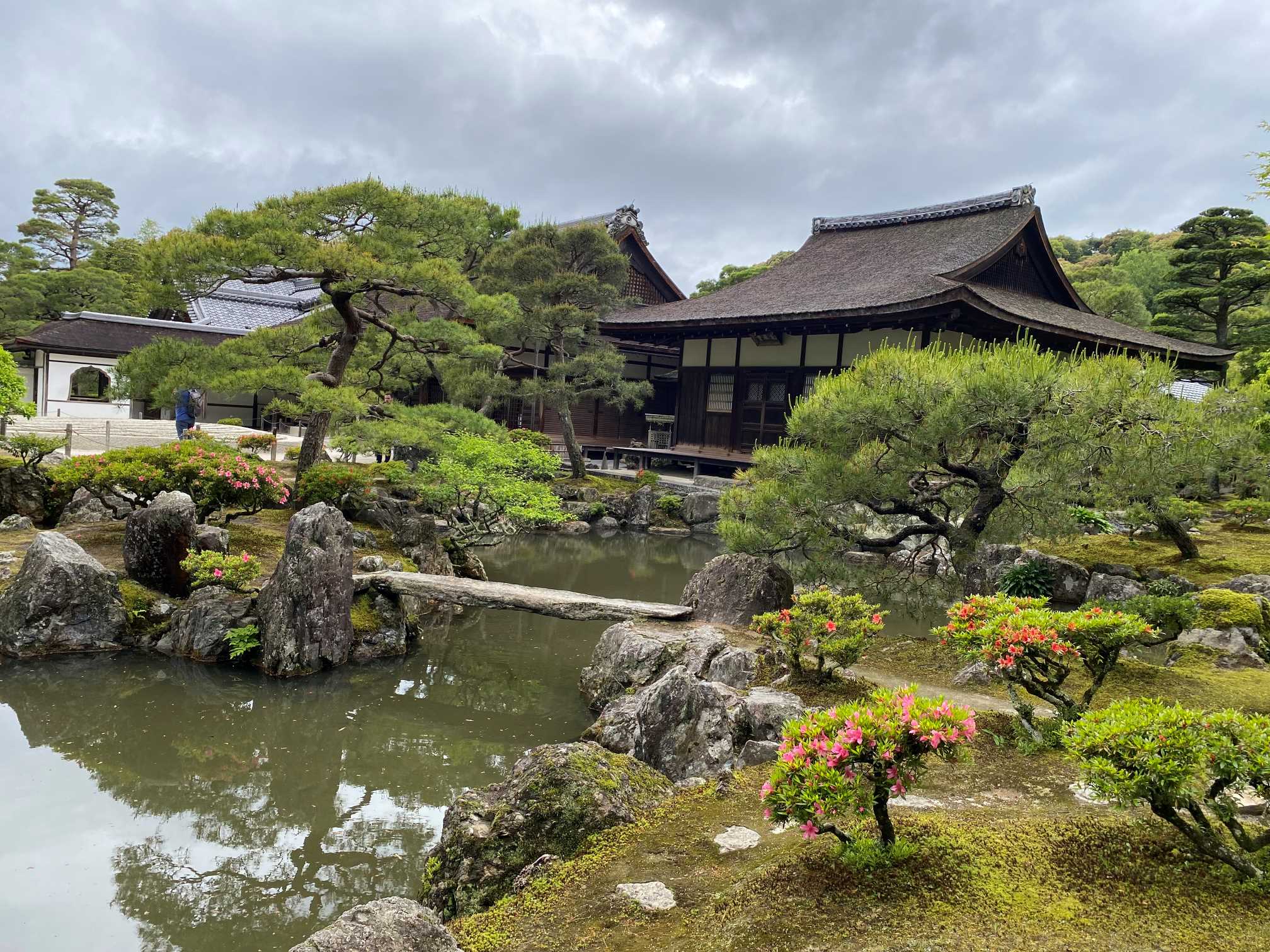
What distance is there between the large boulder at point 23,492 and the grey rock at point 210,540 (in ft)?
11.9

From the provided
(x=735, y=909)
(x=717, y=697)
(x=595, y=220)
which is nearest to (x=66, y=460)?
(x=717, y=697)

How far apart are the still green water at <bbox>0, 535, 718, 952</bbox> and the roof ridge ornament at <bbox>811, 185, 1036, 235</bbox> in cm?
1759

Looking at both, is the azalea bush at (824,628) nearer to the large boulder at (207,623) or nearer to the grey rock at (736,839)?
the grey rock at (736,839)

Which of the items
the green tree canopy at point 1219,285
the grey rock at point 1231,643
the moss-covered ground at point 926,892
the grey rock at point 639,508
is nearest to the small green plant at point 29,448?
the moss-covered ground at point 926,892

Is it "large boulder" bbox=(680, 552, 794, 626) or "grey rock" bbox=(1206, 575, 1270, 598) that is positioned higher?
"grey rock" bbox=(1206, 575, 1270, 598)

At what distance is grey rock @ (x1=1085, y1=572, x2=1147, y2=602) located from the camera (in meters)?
9.27

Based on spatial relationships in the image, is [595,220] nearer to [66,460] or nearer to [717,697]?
[66,460]

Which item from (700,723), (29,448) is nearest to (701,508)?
(29,448)

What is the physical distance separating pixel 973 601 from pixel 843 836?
2.32 metres

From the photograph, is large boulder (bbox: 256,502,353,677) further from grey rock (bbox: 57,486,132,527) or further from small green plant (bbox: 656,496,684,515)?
small green plant (bbox: 656,496,684,515)

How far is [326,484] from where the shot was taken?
37.8 ft

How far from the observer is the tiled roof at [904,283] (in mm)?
16766

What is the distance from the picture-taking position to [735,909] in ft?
10.2

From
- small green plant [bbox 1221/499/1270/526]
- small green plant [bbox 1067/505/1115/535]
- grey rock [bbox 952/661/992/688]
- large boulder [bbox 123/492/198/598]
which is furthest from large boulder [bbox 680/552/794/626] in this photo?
small green plant [bbox 1221/499/1270/526]
